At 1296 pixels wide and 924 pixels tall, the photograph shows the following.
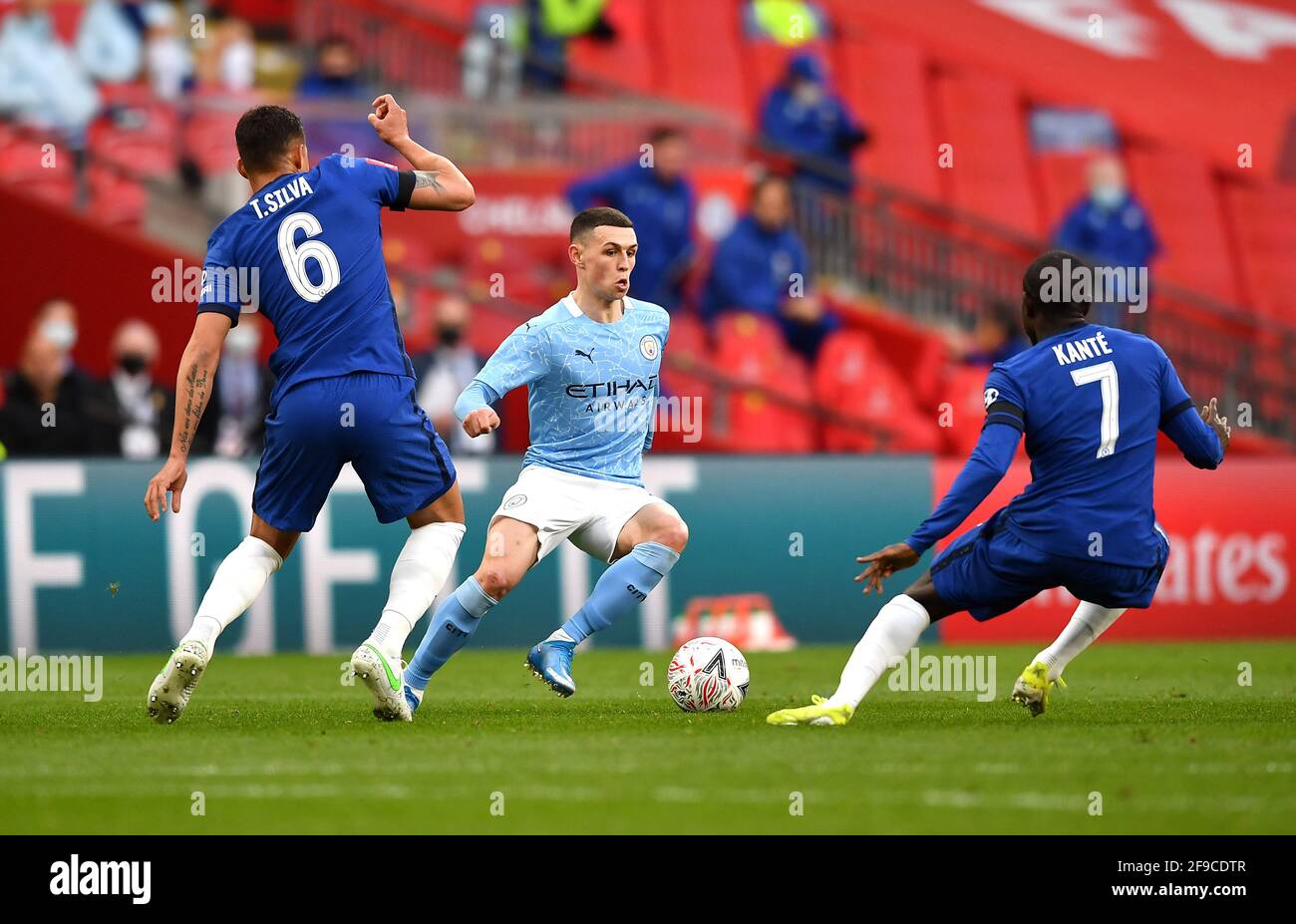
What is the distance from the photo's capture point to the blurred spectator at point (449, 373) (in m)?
13.5

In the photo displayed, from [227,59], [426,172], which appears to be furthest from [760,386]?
[426,172]

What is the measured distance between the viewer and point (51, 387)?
12.9 m

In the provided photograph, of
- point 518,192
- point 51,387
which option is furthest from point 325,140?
point 51,387

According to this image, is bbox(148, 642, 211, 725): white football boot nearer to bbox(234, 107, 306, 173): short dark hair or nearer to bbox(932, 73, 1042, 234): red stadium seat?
bbox(234, 107, 306, 173): short dark hair

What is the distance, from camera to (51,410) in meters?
12.8

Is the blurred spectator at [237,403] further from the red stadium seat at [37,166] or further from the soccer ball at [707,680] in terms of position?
the soccer ball at [707,680]

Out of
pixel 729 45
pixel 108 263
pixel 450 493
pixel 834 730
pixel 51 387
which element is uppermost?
pixel 729 45

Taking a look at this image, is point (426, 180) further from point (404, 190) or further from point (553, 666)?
point (553, 666)

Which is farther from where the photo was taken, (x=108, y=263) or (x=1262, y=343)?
(x=1262, y=343)

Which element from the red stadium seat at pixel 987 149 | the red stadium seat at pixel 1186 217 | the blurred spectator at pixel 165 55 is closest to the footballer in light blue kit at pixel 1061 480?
the blurred spectator at pixel 165 55

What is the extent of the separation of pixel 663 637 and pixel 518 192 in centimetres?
567

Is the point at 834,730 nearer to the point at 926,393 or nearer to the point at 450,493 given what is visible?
the point at 450,493

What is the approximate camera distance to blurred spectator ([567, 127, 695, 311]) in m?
15.4

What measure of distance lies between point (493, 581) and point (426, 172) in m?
1.67
